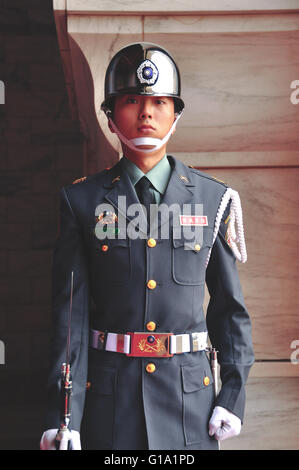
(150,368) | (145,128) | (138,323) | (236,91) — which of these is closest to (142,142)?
(145,128)

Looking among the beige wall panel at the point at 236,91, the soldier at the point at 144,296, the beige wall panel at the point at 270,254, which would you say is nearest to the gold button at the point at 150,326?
the soldier at the point at 144,296

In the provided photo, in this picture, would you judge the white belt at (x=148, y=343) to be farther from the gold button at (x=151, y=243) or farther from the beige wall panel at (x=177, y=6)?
the beige wall panel at (x=177, y=6)

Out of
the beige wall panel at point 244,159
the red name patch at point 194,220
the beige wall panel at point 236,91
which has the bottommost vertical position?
the red name patch at point 194,220

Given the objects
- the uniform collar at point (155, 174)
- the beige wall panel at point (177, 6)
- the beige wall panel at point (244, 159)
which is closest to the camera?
the uniform collar at point (155, 174)

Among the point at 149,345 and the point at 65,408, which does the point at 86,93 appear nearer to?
the point at 149,345

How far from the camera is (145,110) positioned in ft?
5.24

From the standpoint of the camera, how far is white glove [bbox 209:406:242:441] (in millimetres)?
1589

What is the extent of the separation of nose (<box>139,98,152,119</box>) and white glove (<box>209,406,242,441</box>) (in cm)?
85

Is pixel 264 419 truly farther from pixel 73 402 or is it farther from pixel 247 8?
pixel 247 8

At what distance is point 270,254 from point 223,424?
821mm

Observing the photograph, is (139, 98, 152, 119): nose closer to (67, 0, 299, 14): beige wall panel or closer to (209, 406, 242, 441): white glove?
(67, 0, 299, 14): beige wall panel

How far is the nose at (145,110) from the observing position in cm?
160

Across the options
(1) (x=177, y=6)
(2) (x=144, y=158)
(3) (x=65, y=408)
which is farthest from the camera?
(1) (x=177, y=6)

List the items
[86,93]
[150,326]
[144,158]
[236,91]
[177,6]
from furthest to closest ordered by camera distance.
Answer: [86,93]
[236,91]
[177,6]
[144,158]
[150,326]
